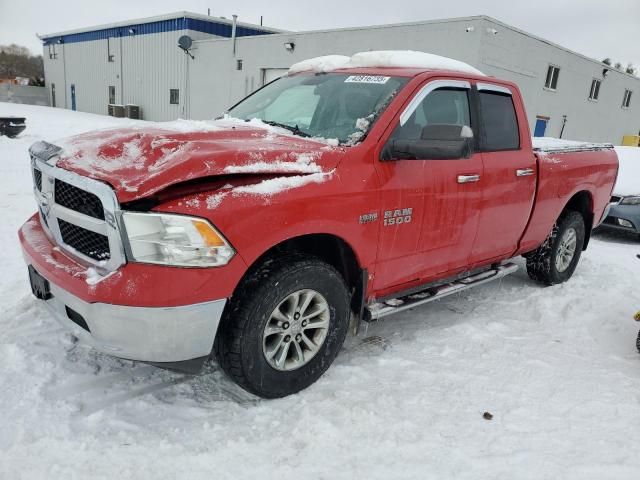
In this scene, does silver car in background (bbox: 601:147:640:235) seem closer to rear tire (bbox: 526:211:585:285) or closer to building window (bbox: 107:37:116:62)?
rear tire (bbox: 526:211:585:285)

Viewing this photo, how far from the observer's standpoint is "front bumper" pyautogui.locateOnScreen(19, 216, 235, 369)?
2240 millimetres

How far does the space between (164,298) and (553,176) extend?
3728 millimetres

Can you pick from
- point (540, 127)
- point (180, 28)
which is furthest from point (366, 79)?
point (180, 28)

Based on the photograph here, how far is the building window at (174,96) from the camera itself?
80.0ft

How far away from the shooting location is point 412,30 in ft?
49.9

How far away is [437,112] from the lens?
11.6 ft

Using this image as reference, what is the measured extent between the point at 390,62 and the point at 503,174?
1.23 meters

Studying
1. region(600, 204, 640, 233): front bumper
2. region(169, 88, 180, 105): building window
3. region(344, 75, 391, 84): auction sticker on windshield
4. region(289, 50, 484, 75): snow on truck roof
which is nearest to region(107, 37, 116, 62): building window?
region(169, 88, 180, 105): building window

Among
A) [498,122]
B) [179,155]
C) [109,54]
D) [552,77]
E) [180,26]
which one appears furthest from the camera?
[109,54]

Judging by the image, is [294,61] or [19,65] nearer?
[294,61]

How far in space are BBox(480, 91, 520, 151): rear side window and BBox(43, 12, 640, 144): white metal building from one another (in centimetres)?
1068

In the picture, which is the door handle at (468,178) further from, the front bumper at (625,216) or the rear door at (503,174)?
the front bumper at (625,216)

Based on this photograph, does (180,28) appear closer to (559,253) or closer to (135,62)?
(135,62)

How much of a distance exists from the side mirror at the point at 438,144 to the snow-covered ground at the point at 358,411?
1.40m
